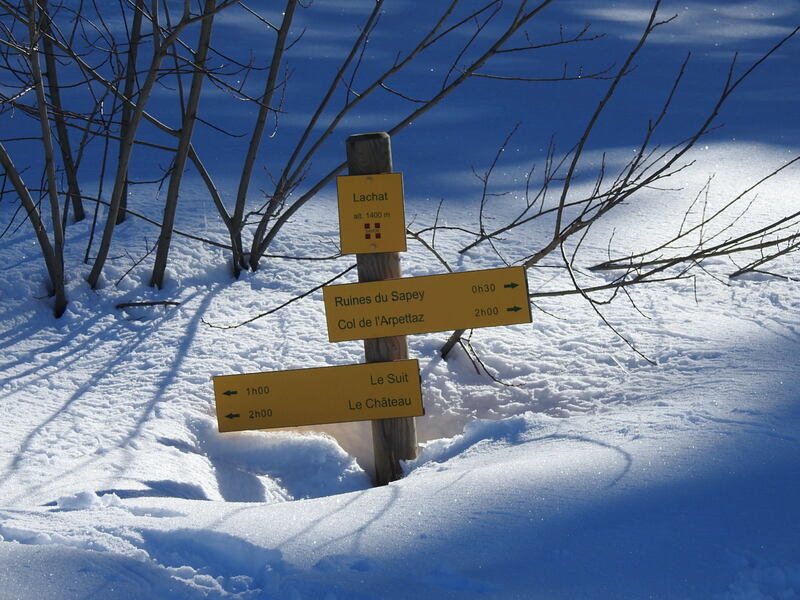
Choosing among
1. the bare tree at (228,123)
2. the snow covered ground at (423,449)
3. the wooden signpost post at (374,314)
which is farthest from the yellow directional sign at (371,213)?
the snow covered ground at (423,449)

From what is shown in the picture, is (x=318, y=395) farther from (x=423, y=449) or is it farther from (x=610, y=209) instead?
(x=610, y=209)

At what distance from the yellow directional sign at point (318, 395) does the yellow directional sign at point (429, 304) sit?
14 centimetres

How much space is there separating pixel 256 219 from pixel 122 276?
3.10 ft

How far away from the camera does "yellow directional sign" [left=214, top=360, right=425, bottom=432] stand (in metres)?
2.46

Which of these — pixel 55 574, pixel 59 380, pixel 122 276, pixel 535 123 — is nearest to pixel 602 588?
pixel 55 574

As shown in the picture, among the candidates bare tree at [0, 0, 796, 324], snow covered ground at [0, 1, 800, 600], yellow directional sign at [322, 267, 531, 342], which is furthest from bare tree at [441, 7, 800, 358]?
yellow directional sign at [322, 267, 531, 342]

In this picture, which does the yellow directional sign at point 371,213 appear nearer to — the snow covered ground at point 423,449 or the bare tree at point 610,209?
the bare tree at point 610,209

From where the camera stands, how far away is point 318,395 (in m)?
2.46

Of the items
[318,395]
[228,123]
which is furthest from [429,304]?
[228,123]

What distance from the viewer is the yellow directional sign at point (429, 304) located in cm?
240

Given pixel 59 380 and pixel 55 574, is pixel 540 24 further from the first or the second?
pixel 55 574

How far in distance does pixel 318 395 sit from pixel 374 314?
0.32m

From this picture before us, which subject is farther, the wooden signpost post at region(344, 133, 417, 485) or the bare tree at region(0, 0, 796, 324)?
the bare tree at region(0, 0, 796, 324)

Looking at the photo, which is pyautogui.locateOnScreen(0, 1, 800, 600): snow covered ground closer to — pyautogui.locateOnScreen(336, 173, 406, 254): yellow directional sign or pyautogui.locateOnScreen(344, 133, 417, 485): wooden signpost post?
pyautogui.locateOnScreen(344, 133, 417, 485): wooden signpost post
